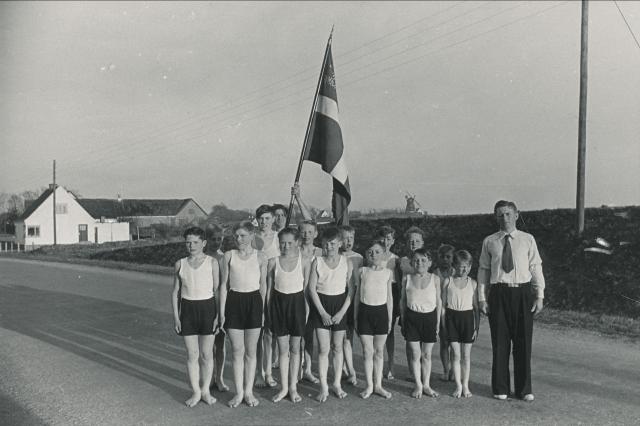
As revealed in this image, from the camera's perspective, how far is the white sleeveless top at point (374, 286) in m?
5.16

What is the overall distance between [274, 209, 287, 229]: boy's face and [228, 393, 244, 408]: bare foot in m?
2.00

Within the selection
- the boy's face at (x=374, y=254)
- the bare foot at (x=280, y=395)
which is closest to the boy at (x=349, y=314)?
the boy's face at (x=374, y=254)

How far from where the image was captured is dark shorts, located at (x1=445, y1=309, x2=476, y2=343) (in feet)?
17.0

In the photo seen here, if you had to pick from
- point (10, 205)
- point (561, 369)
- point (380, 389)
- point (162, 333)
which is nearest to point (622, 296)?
point (561, 369)

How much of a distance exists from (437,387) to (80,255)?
3306 cm

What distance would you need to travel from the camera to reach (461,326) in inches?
205

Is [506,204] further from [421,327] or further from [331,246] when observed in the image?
[331,246]

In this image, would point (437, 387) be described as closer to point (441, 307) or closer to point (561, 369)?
point (441, 307)

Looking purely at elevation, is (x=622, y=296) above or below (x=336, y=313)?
below

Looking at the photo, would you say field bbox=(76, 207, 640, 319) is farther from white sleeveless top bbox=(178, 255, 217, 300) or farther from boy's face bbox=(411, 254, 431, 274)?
boy's face bbox=(411, 254, 431, 274)

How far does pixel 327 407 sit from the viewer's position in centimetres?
476

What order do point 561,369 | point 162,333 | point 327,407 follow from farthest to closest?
point 162,333
point 561,369
point 327,407

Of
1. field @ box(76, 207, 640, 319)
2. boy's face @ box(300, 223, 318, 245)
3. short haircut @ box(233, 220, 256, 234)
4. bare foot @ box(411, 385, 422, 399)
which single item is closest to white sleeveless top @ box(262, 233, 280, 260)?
boy's face @ box(300, 223, 318, 245)

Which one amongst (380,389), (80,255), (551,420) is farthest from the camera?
(80,255)
